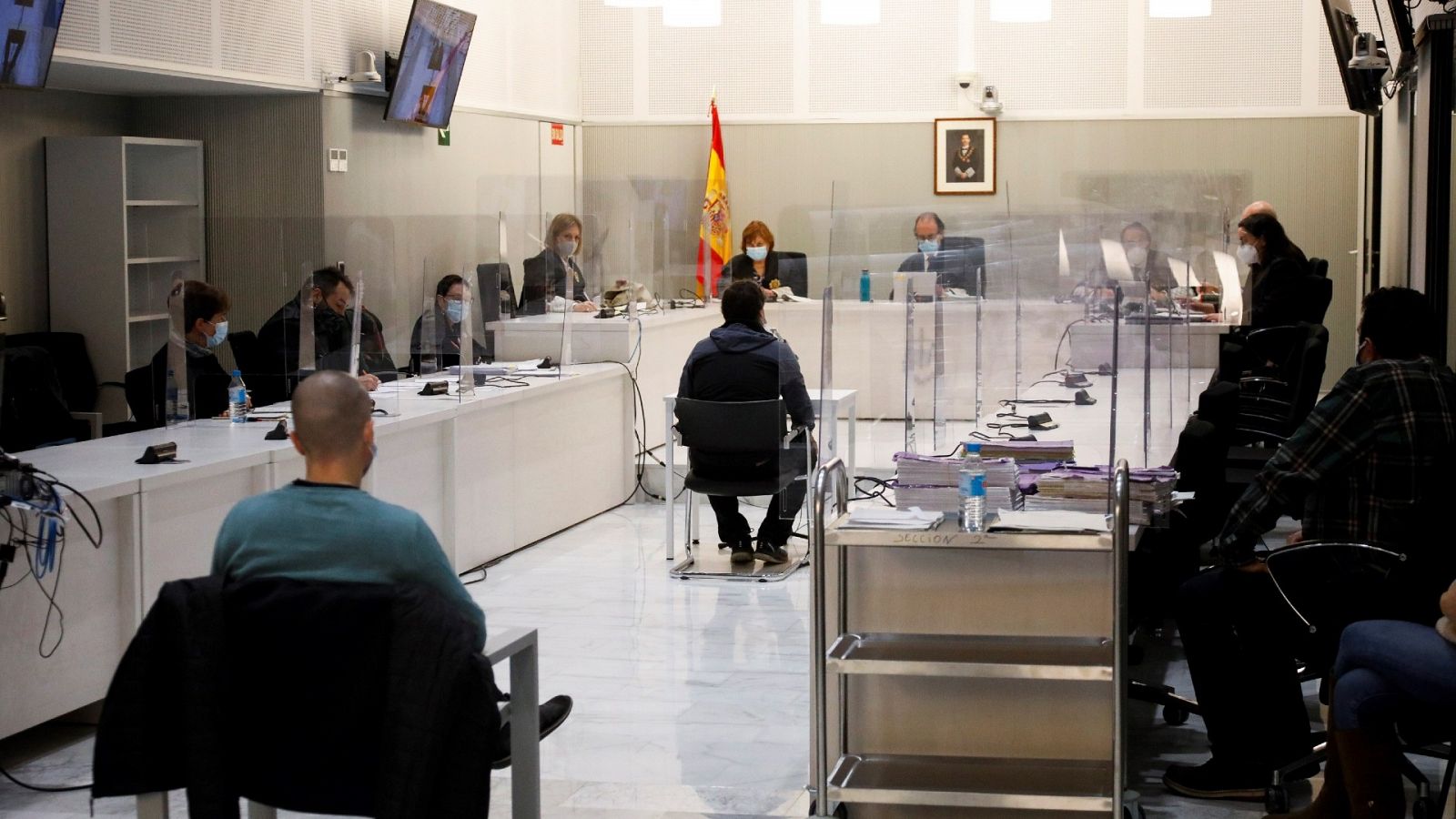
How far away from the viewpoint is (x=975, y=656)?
3.24m

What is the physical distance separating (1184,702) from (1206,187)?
7.74m

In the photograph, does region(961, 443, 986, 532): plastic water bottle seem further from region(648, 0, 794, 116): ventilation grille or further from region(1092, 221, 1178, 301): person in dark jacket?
region(648, 0, 794, 116): ventilation grille

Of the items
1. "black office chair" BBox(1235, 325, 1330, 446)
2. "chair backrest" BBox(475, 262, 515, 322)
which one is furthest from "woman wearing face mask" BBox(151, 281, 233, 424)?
"black office chair" BBox(1235, 325, 1330, 446)

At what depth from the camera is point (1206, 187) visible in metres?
11.1

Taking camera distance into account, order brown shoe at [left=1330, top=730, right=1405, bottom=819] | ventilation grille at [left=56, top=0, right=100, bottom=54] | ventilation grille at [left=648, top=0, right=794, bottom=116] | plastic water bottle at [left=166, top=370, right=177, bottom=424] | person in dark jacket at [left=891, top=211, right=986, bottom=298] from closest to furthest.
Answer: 1. brown shoe at [left=1330, top=730, right=1405, bottom=819]
2. person in dark jacket at [left=891, top=211, right=986, bottom=298]
3. plastic water bottle at [left=166, top=370, right=177, bottom=424]
4. ventilation grille at [left=56, top=0, right=100, bottom=54]
5. ventilation grille at [left=648, top=0, right=794, bottom=116]

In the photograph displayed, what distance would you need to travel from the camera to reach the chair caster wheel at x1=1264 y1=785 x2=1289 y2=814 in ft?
11.4

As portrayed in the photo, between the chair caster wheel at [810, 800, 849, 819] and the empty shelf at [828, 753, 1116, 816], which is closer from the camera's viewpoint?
the empty shelf at [828, 753, 1116, 816]

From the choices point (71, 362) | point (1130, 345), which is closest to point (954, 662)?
point (1130, 345)

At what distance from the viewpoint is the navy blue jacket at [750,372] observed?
6.13m

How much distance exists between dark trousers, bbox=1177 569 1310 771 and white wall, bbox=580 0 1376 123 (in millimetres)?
8186

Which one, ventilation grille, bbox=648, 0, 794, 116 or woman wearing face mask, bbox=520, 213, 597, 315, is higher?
ventilation grille, bbox=648, 0, 794, 116

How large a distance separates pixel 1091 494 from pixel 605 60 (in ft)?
29.5

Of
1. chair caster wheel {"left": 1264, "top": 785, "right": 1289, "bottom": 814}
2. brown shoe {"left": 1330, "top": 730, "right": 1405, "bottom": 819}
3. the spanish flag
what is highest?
the spanish flag

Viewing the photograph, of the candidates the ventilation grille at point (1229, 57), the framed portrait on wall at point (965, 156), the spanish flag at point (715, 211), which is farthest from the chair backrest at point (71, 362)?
the ventilation grille at point (1229, 57)
